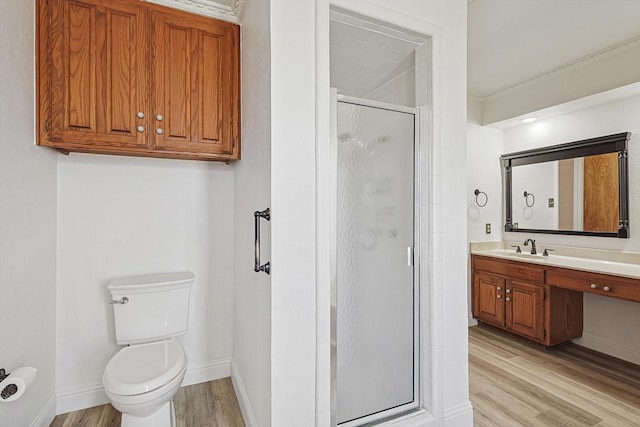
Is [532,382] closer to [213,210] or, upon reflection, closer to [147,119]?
[213,210]

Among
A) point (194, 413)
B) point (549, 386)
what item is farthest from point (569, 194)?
point (194, 413)

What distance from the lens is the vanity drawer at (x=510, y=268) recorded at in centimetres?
291

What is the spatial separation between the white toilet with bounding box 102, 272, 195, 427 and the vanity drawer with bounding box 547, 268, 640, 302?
9.62 feet

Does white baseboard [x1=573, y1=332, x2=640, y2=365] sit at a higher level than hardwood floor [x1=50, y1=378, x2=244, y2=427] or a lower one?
higher

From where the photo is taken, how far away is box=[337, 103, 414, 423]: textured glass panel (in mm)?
1619

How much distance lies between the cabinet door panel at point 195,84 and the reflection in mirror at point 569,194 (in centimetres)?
313

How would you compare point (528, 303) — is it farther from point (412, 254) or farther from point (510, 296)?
point (412, 254)

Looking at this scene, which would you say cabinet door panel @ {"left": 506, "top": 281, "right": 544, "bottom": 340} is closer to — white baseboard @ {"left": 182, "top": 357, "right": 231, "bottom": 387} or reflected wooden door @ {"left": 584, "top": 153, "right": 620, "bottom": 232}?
reflected wooden door @ {"left": 584, "top": 153, "right": 620, "bottom": 232}

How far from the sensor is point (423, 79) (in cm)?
181

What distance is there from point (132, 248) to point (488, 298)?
3304mm

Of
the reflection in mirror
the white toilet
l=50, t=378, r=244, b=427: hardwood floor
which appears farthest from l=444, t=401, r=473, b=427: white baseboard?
the reflection in mirror

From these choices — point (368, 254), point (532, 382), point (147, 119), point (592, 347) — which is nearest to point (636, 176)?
point (592, 347)

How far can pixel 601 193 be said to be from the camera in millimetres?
2896

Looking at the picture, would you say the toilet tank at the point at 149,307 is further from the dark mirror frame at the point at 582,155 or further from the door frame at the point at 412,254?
the dark mirror frame at the point at 582,155
